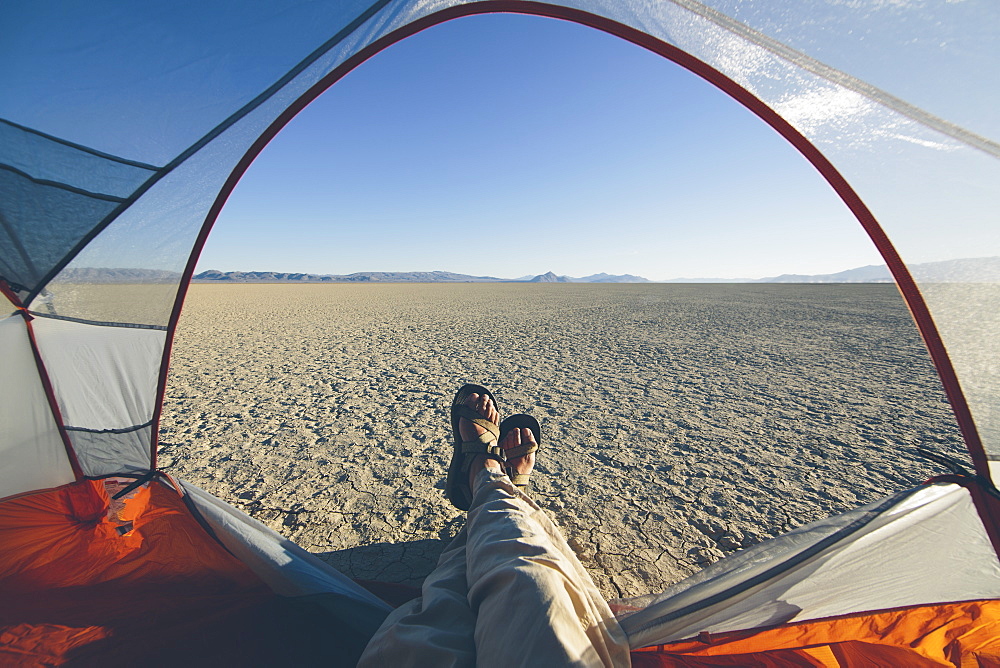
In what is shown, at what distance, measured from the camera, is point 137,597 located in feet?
3.91

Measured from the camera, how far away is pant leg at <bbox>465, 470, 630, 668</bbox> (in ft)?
2.40

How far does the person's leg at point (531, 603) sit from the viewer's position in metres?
0.73

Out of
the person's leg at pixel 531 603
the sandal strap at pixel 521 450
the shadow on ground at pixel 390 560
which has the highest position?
the person's leg at pixel 531 603

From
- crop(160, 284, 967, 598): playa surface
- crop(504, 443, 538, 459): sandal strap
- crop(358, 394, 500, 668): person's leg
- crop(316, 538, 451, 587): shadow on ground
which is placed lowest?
crop(316, 538, 451, 587): shadow on ground

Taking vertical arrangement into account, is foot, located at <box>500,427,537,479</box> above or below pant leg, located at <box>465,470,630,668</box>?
below

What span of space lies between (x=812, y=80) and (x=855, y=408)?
3.37m

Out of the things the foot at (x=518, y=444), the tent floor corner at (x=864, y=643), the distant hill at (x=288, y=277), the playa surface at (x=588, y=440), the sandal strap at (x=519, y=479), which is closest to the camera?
the tent floor corner at (x=864, y=643)

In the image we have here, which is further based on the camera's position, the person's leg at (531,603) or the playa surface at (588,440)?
the playa surface at (588,440)

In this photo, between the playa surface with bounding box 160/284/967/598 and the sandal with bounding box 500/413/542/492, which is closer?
the playa surface with bounding box 160/284/967/598

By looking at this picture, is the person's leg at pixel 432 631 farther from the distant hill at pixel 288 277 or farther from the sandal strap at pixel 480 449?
the distant hill at pixel 288 277

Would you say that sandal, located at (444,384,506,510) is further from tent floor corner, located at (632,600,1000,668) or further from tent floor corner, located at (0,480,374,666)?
tent floor corner, located at (632,600,1000,668)

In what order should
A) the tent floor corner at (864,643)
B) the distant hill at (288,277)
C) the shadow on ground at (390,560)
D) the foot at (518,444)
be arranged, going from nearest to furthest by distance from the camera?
the tent floor corner at (864,643)
the shadow on ground at (390,560)
the foot at (518,444)
the distant hill at (288,277)

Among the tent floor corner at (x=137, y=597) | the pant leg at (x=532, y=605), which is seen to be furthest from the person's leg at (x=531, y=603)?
the tent floor corner at (x=137, y=597)

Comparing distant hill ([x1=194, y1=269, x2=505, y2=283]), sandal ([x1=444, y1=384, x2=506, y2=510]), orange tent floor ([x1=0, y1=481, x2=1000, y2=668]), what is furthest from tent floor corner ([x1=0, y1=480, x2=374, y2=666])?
distant hill ([x1=194, y1=269, x2=505, y2=283])
